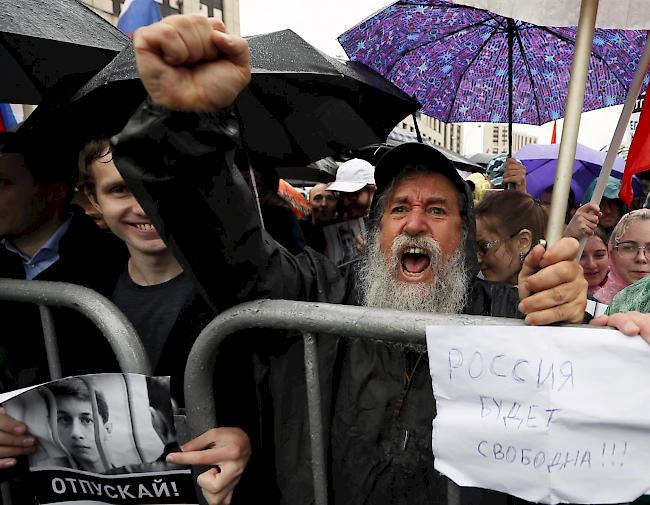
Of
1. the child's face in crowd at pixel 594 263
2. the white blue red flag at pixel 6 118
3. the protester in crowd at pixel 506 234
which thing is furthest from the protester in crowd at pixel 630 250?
the white blue red flag at pixel 6 118

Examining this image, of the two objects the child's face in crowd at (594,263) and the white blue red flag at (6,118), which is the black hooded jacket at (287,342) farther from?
the white blue red flag at (6,118)

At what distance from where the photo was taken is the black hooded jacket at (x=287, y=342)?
1327mm

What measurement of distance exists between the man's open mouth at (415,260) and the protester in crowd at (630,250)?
1.42m

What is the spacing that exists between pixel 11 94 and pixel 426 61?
2.48m

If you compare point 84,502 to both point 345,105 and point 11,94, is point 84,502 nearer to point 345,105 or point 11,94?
point 11,94

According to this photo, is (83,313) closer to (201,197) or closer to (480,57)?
(201,197)

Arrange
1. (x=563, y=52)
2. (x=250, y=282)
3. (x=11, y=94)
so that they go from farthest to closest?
(x=563, y=52) → (x=11, y=94) → (x=250, y=282)

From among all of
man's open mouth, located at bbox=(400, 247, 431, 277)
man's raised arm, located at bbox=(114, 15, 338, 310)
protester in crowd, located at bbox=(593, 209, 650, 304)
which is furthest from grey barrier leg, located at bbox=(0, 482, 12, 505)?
protester in crowd, located at bbox=(593, 209, 650, 304)

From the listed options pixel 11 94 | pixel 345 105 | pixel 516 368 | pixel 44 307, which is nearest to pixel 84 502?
pixel 44 307

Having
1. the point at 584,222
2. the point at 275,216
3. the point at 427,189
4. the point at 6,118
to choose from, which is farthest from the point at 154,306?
the point at 6,118

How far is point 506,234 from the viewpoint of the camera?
10.3 feet

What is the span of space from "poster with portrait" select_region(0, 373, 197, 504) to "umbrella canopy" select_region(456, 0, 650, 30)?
1140mm

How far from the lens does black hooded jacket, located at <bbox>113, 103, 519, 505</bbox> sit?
133cm

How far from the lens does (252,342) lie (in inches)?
65.1
